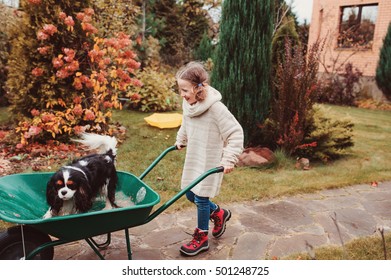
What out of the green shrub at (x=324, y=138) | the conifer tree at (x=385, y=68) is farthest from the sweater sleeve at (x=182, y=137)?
the conifer tree at (x=385, y=68)

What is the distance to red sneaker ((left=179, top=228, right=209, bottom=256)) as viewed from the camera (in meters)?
2.70

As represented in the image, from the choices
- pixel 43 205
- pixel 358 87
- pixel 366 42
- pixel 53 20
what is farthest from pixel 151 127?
pixel 366 42

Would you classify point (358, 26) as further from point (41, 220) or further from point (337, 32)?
point (41, 220)

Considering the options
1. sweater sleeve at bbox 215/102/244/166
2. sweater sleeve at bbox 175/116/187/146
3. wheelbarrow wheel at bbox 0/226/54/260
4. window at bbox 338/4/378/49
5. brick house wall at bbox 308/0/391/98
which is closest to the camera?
wheelbarrow wheel at bbox 0/226/54/260

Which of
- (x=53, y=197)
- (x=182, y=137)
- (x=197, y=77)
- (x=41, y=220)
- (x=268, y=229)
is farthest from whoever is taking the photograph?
(x=268, y=229)

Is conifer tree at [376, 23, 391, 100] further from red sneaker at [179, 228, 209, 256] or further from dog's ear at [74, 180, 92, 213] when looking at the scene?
dog's ear at [74, 180, 92, 213]

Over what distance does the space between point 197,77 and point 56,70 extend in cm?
309

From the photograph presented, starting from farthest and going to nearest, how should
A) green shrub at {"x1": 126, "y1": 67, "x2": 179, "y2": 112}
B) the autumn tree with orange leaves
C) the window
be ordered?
the window, green shrub at {"x1": 126, "y1": 67, "x2": 179, "y2": 112}, the autumn tree with orange leaves

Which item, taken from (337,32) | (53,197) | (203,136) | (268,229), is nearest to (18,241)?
(53,197)

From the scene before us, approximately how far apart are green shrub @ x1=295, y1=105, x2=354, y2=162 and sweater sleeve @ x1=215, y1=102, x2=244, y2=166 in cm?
260

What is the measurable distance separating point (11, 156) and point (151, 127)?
2369 millimetres

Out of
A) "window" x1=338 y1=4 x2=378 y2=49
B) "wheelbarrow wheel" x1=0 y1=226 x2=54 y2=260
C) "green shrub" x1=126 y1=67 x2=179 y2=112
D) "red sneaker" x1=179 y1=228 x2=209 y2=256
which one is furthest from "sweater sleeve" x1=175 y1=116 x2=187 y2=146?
"window" x1=338 y1=4 x2=378 y2=49

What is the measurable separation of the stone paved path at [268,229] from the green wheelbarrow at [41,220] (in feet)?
1.59

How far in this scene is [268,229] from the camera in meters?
3.16
